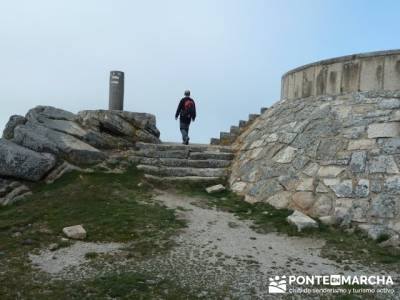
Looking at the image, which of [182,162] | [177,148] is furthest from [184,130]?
[182,162]

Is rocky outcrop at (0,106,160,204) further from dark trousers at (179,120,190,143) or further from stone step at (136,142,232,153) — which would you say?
dark trousers at (179,120,190,143)

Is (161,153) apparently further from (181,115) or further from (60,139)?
(60,139)

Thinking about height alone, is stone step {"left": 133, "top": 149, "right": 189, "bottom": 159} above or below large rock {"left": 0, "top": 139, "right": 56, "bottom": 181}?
above

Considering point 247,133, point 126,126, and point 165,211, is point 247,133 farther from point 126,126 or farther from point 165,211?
point 165,211

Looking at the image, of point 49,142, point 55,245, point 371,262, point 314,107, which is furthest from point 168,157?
point 371,262

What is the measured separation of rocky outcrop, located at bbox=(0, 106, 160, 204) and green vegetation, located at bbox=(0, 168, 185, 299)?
1.76ft

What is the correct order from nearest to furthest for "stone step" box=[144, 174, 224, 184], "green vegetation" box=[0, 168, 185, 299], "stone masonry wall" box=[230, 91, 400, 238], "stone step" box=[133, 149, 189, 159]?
1. "green vegetation" box=[0, 168, 185, 299]
2. "stone masonry wall" box=[230, 91, 400, 238]
3. "stone step" box=[144, 174, 224, 184]
4. "stone step" box=[133, 149, 189, 159]

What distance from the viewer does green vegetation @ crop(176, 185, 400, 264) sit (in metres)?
5.90

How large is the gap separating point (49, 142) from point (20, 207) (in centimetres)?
212

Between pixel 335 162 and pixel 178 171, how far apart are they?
11.3 ft

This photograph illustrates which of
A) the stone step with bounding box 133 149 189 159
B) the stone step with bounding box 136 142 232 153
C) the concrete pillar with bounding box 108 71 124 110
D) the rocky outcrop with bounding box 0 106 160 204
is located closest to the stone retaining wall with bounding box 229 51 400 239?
the stone step with bounding box 136 142 232 153

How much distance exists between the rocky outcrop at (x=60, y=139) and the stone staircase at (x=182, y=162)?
0.65 meters

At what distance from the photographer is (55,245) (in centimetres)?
591

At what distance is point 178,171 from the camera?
9.83 m
